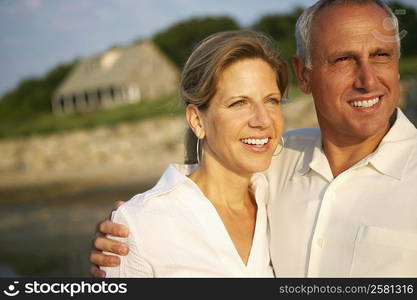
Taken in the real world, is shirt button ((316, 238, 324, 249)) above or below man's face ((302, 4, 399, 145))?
below

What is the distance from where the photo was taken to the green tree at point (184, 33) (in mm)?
65188

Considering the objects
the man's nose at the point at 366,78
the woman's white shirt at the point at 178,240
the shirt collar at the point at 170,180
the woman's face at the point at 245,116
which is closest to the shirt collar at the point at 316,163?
the woman's face at the point at 245,116

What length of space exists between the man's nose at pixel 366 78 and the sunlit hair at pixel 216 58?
496mm

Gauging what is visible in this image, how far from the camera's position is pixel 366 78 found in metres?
3.06

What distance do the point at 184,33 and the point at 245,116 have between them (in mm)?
65928

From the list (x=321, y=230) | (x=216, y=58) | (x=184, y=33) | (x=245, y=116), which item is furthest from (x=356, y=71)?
(x=184, y=33)

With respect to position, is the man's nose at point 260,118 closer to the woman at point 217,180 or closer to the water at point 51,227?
the woman at point 217,180

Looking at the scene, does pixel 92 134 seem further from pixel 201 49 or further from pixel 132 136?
pixel 201 49

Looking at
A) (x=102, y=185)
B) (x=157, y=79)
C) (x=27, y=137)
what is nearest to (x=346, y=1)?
(x=102, y=185)

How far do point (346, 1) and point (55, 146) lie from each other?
3090cm

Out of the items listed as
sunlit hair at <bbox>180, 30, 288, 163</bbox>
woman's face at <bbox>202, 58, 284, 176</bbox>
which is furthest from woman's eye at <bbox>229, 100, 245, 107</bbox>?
sunlit hair at <bbox>180, 30, 288, 163</bbox>

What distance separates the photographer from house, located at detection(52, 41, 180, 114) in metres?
50.4

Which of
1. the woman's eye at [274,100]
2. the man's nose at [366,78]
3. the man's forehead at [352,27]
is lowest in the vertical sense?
the woman's eye at [274,100]

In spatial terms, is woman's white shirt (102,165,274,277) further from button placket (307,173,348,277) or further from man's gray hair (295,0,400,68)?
man's gray hair (295,0,400,68)
